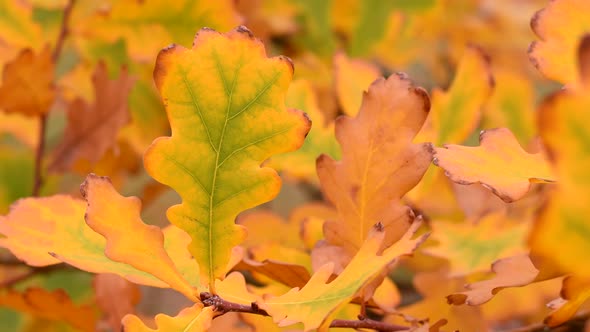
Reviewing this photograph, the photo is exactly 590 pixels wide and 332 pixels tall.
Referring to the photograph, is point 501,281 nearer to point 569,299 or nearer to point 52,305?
point 569,299

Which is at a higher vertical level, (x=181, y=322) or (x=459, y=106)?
(x=459, y=106)

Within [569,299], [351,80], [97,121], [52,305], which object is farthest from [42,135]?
[569,299]

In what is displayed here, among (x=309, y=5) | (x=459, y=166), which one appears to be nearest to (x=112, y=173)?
(x=309, y=5)

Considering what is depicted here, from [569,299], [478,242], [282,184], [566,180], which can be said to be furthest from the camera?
[478,242]

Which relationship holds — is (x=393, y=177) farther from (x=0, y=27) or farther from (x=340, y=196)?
(x=0, y=27)

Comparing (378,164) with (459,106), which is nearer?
(378,164)

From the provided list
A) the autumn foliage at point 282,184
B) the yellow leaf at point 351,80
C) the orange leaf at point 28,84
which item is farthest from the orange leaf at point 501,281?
the orange leaf at point 28,84

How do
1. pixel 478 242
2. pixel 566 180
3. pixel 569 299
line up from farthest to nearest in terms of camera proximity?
pixel 478 242 → pixel 569 299 → pixel 566 180
